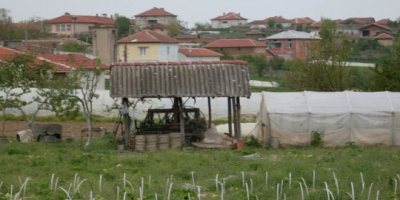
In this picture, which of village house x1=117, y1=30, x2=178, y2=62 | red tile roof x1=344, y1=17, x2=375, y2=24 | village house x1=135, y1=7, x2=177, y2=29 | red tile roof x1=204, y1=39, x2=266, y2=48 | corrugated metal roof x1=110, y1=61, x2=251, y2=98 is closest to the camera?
corrugated metal roof x1=110, y1=61, x2=251, y2=98

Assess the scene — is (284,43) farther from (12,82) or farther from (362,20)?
(12,82)

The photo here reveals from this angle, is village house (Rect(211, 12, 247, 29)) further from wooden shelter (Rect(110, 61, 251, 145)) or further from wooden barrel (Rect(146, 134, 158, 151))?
wooden barrel (Rect(146, 134, 158, 151))

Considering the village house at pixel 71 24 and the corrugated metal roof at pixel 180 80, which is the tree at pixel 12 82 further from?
the village house at pixel 71 24

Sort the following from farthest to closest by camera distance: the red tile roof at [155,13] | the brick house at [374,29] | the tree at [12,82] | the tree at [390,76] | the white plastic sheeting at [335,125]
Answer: the red tile roof at [155,13]
the brick house at [374,29]
the tree at [390,76]
the tree at [12,82]
the white plastic sheeting at [335,125]

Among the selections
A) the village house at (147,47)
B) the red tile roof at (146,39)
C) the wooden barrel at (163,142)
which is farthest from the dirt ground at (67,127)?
the village house at (147,47)

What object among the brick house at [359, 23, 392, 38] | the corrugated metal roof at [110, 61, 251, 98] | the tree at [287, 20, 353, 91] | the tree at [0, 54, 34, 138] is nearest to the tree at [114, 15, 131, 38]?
the brick house at [359, 23, 392, 38]

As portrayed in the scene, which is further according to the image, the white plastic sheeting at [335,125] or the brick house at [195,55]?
the brick house at [195,55]

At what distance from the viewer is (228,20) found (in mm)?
129500

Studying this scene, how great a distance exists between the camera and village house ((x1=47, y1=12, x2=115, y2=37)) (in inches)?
3907

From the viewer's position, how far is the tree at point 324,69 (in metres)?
33.6

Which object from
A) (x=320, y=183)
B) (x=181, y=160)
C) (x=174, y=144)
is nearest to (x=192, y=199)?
(x=320, y=183)

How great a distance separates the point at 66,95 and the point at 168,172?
8015 mm

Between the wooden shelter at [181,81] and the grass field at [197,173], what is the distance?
189cm

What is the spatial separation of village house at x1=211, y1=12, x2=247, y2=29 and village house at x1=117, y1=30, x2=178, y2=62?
66552 mm
